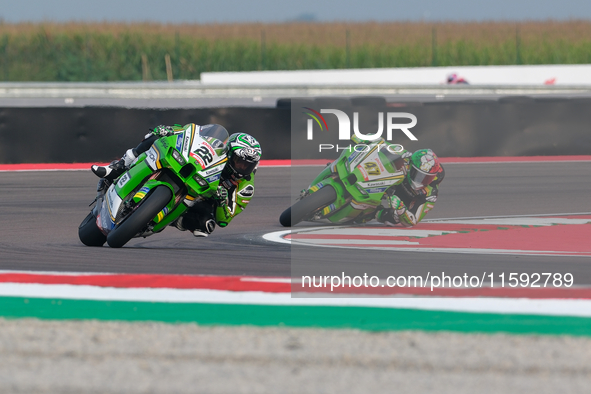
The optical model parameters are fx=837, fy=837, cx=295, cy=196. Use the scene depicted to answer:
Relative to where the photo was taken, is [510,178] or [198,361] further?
[510,178]

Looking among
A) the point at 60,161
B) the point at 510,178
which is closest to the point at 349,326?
the point at 510,178

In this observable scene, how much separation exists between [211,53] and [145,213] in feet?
104

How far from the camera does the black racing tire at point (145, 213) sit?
6.76m

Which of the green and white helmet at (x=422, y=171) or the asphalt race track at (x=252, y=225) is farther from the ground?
the green and white helmet at (x=422, y=171)

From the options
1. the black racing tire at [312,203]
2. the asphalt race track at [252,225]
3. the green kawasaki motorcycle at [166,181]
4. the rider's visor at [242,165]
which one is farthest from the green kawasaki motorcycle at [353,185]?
the green kawasaki motorcycle at [166,181]

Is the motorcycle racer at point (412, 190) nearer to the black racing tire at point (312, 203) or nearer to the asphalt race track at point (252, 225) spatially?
the black racing tire at point (312, 203)

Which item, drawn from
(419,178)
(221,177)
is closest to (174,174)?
(221,177)

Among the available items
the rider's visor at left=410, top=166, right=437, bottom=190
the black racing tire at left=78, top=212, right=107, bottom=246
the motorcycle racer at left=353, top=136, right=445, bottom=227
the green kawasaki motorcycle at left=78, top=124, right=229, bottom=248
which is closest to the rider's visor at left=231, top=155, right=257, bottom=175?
the green kawasaki motorcycle at left=78, top=124, right=229, bottom=248

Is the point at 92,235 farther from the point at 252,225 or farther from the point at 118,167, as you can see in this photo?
the point at 252,225

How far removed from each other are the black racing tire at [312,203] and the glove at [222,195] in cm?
155

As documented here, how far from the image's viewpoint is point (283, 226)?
9.06 meters

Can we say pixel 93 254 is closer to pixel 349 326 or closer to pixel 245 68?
pixel 349 326

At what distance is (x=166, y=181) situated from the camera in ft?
23.2

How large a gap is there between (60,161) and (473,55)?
88.9 ft
